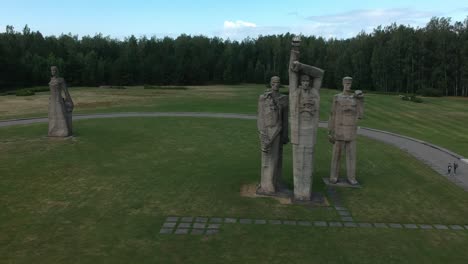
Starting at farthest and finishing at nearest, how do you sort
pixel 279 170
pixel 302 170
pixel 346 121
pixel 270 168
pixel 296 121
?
1. pixel 346 121
2. pixel 279 170
3. pixel 270 168
4. pixel 302 170
5. pixel 296 121

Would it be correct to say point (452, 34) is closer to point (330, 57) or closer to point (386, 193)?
point (330, 57)

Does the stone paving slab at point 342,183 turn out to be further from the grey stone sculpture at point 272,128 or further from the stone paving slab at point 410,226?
the stone paving slab at point 410,226

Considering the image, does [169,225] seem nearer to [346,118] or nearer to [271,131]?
[271,131]

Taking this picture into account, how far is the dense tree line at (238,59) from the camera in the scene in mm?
72438

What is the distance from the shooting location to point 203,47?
102000 millimetres

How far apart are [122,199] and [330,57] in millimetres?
83712

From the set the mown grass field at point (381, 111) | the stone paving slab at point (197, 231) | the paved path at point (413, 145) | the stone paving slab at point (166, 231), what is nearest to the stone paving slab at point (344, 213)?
the stone paving slab at point (197, 231)

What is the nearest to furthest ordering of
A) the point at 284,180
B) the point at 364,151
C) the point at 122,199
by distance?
the point at 122,199 < the point at 284,180 < the point at 364,151

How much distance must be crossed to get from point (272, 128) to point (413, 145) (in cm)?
1493

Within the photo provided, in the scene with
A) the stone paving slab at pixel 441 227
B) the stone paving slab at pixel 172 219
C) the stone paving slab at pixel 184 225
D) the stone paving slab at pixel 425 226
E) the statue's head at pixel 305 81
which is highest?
the statue's head at pixel 305 81

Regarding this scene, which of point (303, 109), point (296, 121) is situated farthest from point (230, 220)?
point (303, 109)

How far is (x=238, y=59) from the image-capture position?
99.2 metres

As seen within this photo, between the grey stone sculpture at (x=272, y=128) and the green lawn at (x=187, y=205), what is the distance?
95 cm

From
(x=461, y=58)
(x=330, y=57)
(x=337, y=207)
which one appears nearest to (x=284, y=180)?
(x=337, y=207)
